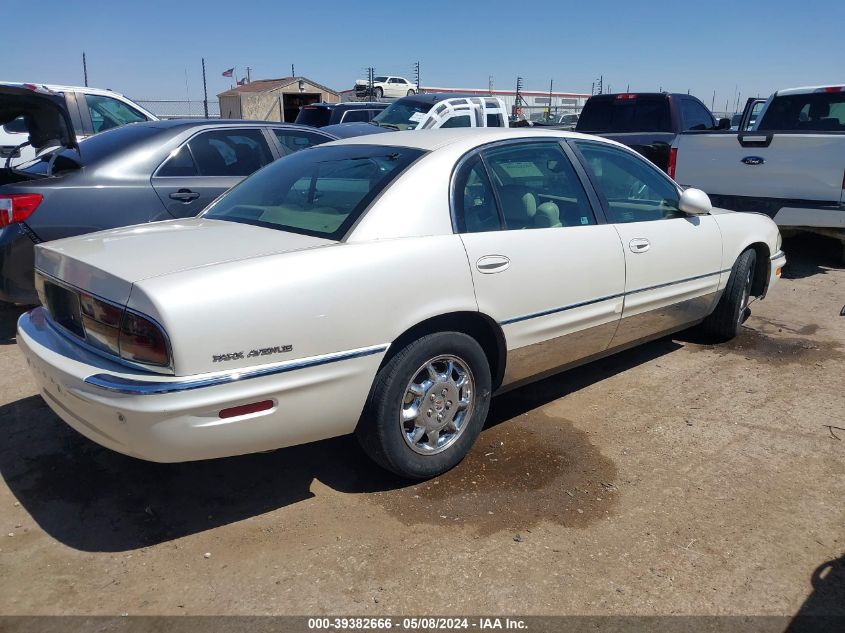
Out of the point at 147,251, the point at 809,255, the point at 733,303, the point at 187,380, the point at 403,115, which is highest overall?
the point at 403,115

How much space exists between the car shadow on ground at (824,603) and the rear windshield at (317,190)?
2.24m

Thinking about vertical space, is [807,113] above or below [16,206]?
above

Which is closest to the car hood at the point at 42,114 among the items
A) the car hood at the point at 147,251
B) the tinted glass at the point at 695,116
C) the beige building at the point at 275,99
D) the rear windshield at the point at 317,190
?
the rear windshield at the point at 317,190

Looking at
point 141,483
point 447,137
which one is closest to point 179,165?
point 447,137

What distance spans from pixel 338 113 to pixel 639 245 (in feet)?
38.7

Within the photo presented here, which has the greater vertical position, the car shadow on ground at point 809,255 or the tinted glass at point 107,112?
the tinted glass at point 107,112

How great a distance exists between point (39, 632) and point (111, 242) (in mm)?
1575

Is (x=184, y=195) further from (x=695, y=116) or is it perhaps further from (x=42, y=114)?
(x=695, y=116)

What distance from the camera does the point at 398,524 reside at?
297 cm

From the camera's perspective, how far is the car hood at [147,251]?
2652mm

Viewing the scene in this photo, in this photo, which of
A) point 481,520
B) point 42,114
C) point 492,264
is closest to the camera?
point 481,520

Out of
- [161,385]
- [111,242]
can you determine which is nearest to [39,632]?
[161,385]

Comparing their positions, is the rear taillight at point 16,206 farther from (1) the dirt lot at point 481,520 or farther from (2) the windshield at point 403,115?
(2) the windshield at point 403,115

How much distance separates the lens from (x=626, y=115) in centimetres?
991
